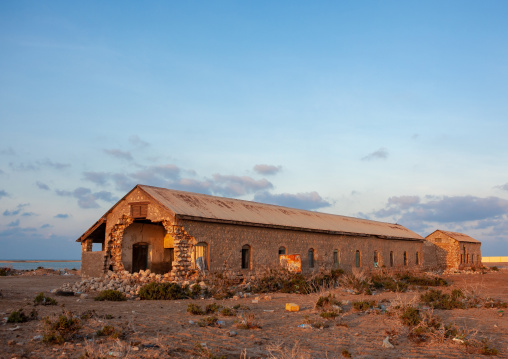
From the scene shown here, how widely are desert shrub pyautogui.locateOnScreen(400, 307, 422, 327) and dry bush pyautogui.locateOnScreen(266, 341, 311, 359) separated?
3.36 metres

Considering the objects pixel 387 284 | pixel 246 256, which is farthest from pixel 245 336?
pixel 387 284

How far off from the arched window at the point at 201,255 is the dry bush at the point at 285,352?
36.4 feet

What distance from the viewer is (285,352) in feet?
25.9

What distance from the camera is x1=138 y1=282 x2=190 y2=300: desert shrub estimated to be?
55.0 feet

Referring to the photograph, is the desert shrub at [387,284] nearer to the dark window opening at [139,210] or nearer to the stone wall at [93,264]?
the dark window opening at [139,210]

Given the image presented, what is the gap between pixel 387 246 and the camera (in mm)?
33375

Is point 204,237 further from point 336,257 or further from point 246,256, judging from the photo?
point 336,257

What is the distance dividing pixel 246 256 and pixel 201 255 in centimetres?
298

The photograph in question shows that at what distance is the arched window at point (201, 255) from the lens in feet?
65.1

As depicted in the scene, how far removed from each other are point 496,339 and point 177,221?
42.6 feet

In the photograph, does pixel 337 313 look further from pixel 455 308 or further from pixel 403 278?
pixel 403 278

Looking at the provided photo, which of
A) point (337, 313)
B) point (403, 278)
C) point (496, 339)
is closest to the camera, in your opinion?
point (496, 339)

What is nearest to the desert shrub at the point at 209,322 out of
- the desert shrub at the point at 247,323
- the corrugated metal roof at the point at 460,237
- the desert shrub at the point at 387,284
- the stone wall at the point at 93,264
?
the desert shrub at the point at 247,323

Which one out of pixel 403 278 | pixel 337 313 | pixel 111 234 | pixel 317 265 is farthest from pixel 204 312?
pixel 403 278
